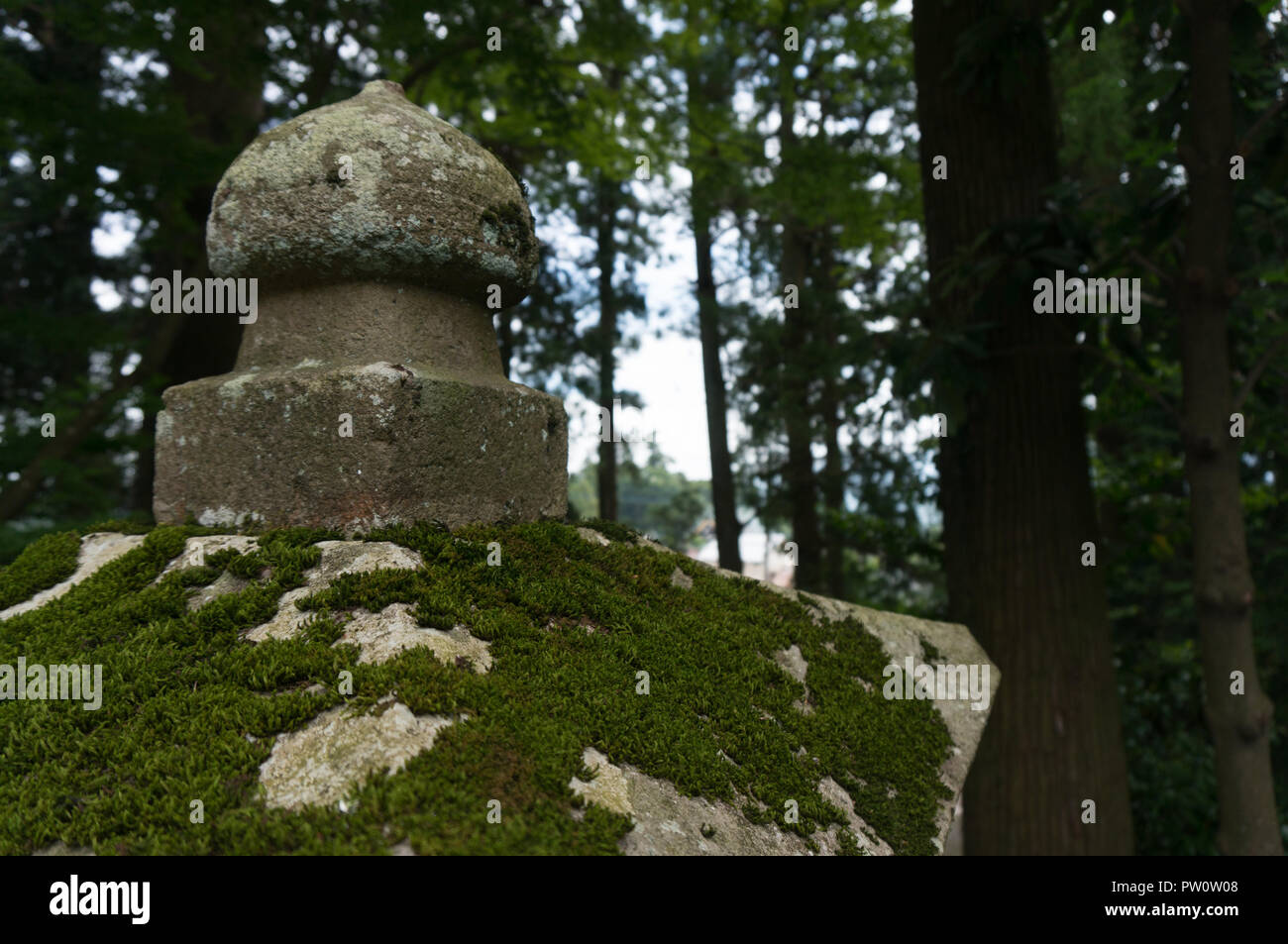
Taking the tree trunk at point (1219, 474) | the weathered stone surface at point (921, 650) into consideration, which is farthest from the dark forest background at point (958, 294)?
the weathered stone surface at point (921, 650)

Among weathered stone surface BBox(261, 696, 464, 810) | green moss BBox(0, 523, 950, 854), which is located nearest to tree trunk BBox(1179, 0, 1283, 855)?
green moss BBox(0, 523, 950, 854)

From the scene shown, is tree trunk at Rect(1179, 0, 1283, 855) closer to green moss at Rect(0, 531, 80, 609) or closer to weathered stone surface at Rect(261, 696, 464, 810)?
weathered stone surface at Rect(261, 696, 464, 810)

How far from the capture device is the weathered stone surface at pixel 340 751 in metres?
1.51

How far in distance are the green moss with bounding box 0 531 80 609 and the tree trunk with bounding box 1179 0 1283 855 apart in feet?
14.1

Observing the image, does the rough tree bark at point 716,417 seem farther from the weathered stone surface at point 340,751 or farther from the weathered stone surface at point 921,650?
the weathered stone surface at point 340,751

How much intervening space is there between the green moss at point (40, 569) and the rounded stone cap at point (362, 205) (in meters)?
0.97

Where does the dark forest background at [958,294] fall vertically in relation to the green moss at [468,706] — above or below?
above

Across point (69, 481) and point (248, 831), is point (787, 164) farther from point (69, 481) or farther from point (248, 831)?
point (248, 831)

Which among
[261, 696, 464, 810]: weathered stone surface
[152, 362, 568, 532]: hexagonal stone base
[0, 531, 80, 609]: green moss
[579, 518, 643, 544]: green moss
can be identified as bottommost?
[261, 696, 464, 810]: weathered stone surface

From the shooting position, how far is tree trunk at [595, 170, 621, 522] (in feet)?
39.1

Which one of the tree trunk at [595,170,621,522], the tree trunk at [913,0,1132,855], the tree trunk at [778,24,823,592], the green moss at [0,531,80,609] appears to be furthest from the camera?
the tree trunk at [595,170,621,522]

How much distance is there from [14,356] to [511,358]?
24.7ft

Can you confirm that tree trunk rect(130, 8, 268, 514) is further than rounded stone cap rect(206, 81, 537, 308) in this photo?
Yes
